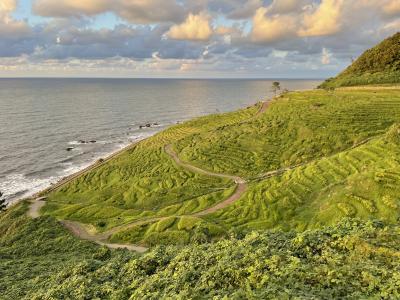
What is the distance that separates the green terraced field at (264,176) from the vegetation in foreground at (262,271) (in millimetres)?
16034

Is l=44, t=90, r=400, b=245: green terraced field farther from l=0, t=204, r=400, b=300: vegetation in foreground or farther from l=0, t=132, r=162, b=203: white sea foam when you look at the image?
l=0, t=204, r=400, b=300: vegetation in foreground

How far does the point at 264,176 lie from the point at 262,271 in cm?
5706

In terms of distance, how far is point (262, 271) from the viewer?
17266 millimetres

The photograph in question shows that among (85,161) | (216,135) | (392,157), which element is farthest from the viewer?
(85,161)

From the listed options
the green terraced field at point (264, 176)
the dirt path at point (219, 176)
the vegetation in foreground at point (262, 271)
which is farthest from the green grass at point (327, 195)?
the vegetation in foreground at point (262, 271)

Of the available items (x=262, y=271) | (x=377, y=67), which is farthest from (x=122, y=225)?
(x=377, y=67)

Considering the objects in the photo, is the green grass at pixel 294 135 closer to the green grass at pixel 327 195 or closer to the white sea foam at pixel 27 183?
the green grass at pixel 327 195

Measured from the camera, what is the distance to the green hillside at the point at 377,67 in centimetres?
14131

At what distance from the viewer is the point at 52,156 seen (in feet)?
415

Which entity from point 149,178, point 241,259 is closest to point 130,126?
point 149,178

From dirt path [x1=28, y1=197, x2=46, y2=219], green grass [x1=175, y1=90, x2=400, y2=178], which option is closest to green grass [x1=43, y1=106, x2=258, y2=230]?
dirt path [x1=28, y1=197, x2=46, y2=219]

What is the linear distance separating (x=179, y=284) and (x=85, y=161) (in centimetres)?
11165

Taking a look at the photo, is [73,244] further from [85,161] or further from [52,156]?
[52,156]

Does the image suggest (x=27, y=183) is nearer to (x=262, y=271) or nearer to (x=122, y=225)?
(x=122, y=225)
